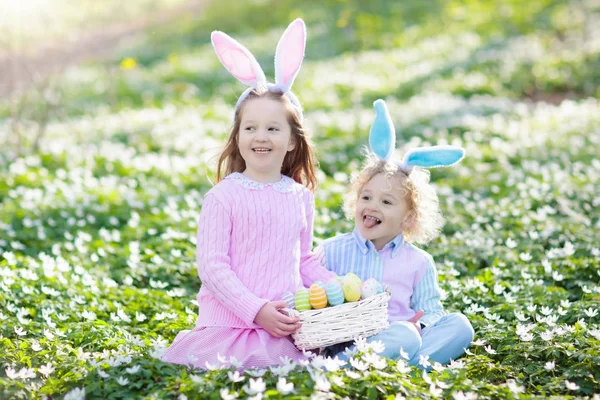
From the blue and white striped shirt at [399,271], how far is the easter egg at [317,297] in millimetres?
537

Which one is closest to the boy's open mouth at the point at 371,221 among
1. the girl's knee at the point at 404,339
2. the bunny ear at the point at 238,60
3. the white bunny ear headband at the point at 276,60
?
the girl's knee at the point at 404,339

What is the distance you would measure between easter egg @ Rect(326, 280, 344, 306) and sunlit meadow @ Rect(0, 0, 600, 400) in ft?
0.91

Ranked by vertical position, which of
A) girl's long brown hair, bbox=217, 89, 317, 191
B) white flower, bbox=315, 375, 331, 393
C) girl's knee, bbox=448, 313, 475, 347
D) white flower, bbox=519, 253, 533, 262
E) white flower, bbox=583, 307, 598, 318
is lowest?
Answer: white flower, bbox=583, 307, 598, 318

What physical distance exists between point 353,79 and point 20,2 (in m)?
12.0

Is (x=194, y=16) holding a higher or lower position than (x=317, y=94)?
higher

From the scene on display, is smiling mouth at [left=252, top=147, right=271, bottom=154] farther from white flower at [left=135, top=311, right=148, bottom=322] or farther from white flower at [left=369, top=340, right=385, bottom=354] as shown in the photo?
white flower at [left=135, top=311, right=148, bottom=322]

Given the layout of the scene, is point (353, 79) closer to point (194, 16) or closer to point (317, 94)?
point (317, 94)

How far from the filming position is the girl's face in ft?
11.7

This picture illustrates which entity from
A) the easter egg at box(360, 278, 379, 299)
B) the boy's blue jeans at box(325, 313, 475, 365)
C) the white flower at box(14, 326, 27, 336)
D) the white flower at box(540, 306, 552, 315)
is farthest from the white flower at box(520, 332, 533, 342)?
the white flower at box(14, 326, 27, 336)

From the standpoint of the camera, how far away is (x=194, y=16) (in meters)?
23.9

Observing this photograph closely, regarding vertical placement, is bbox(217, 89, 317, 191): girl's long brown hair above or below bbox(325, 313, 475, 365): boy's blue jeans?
above

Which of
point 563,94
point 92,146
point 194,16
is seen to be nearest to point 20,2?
point 194,16

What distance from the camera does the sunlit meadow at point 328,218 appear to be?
10.8ft

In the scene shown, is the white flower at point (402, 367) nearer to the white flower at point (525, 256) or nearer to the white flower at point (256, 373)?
the white flower at point (256, 373)
